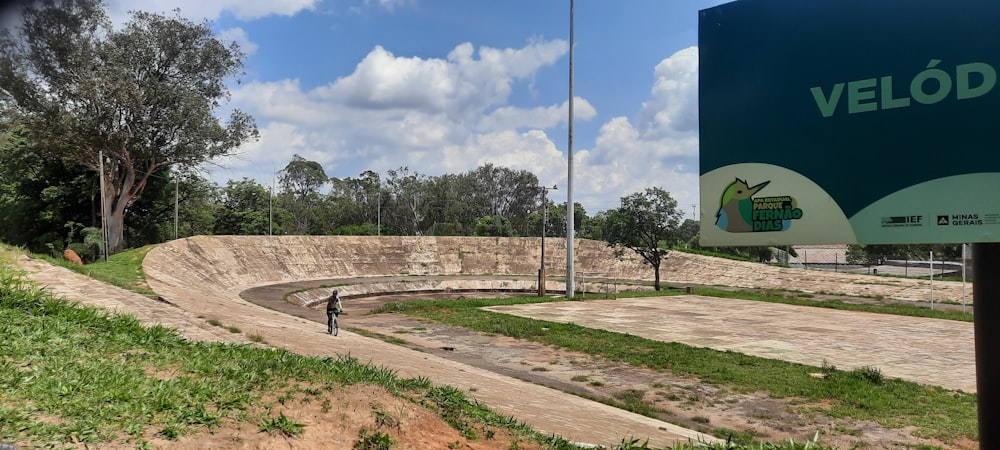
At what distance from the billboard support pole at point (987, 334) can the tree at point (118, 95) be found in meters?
32.2

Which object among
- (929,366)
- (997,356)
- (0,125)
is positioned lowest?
(929,366)

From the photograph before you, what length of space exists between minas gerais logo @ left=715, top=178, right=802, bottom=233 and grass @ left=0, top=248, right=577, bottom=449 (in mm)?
3430

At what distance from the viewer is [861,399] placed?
1089 centimetres

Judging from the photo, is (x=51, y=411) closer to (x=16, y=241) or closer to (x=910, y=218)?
(x=910, y=218)

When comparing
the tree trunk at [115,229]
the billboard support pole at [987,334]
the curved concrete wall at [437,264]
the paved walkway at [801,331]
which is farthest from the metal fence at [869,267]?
the tree trunk at [115,229]

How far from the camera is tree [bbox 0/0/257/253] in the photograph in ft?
93.8

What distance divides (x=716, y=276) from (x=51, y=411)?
43.9 meters

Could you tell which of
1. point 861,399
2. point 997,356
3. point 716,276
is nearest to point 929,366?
point 861,399

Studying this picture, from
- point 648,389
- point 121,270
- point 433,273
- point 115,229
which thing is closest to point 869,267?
point 433,273

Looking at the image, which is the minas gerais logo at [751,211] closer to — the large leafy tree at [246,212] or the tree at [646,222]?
the tree at [646,222]

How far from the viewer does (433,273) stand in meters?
45.8

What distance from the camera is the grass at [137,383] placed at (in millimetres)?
4801

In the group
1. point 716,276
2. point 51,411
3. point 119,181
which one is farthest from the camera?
point 716,276

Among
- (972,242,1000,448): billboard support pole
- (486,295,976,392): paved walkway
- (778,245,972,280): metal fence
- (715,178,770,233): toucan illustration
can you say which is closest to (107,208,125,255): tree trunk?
(486,295,976,392): paved walkway
